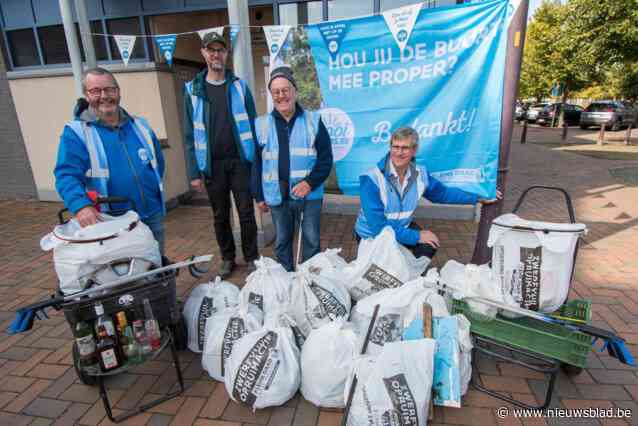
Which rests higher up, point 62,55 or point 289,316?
point 62,55

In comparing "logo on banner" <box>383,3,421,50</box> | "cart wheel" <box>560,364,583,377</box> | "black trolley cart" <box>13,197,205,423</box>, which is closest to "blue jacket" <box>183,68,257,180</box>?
"black trolley cart" <box>13,197,205,423</box>

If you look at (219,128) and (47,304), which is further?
(219,128)

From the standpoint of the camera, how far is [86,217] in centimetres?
210

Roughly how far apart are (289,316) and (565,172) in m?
Answer: 8.98

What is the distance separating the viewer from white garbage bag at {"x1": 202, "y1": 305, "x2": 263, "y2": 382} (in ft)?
7.37

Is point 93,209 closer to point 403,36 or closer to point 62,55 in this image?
point 403,36

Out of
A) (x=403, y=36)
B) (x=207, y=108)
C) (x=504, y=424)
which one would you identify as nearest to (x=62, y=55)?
(x=207, y=108)

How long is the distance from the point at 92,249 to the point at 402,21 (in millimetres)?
2778

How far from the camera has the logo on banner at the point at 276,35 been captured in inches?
137

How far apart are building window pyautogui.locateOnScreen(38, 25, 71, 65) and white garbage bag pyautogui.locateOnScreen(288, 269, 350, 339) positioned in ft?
19.1

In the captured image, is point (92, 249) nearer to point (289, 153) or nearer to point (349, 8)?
point (289, 153)

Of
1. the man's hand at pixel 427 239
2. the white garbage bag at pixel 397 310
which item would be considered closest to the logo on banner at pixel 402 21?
the man's hand at pixel 427 239

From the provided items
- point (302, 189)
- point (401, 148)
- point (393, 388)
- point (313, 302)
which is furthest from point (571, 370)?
point (302, 189)

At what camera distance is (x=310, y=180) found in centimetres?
292
